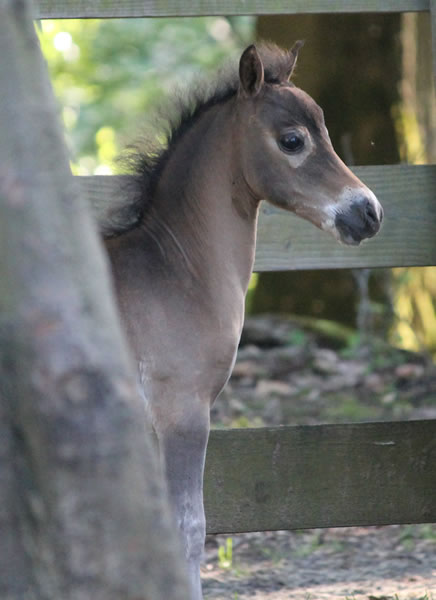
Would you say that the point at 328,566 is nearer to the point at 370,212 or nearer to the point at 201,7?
the point at 370,212

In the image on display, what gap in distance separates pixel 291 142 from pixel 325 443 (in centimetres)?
133

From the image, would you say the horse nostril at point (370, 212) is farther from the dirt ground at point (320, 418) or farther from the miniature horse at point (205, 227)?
the dirt ground at point (320, 418)

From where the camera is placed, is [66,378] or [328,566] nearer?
[66,378]

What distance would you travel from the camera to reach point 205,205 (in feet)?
11.0

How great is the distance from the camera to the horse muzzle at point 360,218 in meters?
3.17

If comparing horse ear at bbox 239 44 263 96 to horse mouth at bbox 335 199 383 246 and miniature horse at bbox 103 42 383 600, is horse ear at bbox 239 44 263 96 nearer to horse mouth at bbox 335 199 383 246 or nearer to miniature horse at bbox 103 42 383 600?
miniature horse at bbox 103 42 383 600

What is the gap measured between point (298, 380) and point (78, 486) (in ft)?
17.7

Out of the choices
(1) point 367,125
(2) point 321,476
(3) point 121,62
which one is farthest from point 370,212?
(3) point 121,62

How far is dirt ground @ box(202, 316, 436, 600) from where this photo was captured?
13.4ft

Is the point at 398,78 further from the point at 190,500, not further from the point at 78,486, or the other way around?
the point at 78,486

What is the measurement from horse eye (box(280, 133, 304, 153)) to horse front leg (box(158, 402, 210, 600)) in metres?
0.99

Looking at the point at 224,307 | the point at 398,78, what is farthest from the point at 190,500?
the point at 398,78

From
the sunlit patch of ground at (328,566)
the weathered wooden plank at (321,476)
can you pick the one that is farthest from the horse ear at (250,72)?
the sunlit patch of ground at (328,566)

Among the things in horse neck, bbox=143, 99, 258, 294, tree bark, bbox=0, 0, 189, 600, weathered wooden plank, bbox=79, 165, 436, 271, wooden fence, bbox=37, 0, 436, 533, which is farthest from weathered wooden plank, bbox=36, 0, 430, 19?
tree bark, bbox=0, 0, 189, 600
